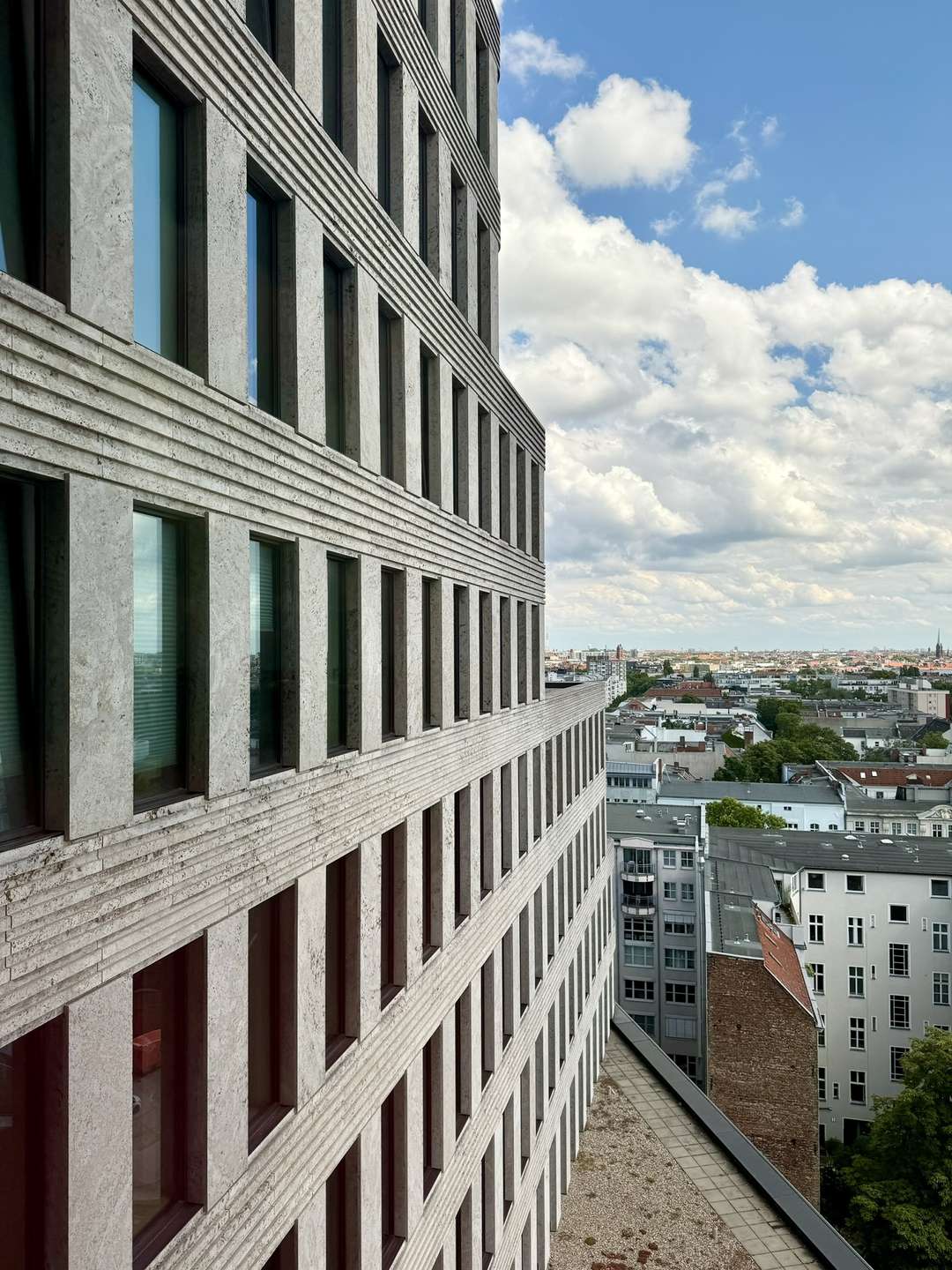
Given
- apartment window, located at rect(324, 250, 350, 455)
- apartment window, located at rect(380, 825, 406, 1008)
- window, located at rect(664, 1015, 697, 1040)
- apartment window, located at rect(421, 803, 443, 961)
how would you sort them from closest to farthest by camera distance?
apartment window, located at rect(324, 250, 350, 455)
apartment window, located at rect(380, 825, 406, 1008)
apartment window, located at rect(421, 803, 443, 961)
window, located at rect(664, 1015, 697, 1040)

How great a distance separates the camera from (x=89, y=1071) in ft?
18.8

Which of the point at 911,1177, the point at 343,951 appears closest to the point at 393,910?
the point at 343,951

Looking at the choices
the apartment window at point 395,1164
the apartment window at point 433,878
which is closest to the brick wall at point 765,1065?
the apartment window at point 433,878

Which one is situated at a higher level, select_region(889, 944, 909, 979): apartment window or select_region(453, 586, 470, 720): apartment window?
select_region(453, 586, 470, 720): apartment window

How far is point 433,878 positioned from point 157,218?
11.1 m

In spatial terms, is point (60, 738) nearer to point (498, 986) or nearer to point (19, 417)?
point (19, 417)

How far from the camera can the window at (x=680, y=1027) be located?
178 ft

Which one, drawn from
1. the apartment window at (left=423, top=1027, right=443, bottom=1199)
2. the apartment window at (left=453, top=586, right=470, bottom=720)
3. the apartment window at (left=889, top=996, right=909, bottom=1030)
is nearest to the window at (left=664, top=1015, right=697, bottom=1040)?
the apartment window at (left=889, top=996, right=909, bottom=1030)

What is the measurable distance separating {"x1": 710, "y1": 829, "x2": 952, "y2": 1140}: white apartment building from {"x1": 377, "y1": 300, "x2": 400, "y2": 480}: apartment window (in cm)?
4919

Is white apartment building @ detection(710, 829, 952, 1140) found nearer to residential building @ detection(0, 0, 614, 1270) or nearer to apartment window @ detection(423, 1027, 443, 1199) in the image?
apartment window @ detection(423, 1027, 443, 1199)

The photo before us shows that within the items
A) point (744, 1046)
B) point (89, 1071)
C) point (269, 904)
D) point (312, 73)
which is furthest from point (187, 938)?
point (744, 1046)

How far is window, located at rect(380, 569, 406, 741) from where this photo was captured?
496 inches

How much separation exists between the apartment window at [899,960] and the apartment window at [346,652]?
55.0 m

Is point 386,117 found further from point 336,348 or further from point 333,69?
point 336,348
